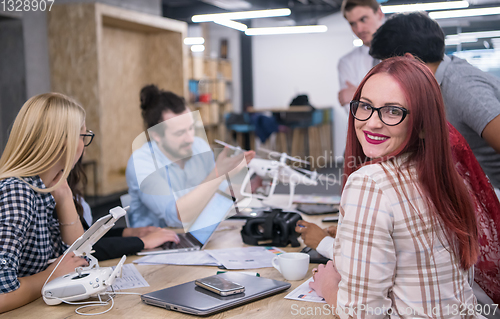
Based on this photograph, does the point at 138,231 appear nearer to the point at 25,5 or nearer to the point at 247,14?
the point at 25,5

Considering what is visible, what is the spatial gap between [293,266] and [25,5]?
441 centimetres

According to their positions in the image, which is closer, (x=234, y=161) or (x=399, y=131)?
(x=399, y=131)

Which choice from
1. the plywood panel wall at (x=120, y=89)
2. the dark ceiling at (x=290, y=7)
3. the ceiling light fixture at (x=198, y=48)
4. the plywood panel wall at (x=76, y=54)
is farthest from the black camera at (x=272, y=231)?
the ceiling light fixture at (x=198, y=48)

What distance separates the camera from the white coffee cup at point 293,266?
1252 mm

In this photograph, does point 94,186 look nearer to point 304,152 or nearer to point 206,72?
point 304,152

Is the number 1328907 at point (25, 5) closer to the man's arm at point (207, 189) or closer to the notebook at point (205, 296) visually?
the man's arm at point (207, 189)

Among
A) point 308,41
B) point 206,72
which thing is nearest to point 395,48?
point 206,72

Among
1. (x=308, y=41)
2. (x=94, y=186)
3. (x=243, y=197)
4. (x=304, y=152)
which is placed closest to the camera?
(x=243, y=197)

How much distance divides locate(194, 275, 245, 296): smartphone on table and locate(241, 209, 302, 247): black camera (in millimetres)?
439

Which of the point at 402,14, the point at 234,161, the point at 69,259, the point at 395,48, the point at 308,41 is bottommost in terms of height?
the point at 69,259

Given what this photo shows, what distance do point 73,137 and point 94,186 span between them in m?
3.73

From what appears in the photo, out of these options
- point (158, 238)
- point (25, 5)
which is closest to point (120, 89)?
point (25, 5)

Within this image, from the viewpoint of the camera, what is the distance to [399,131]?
0.93 meters

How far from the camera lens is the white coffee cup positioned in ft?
4.11
